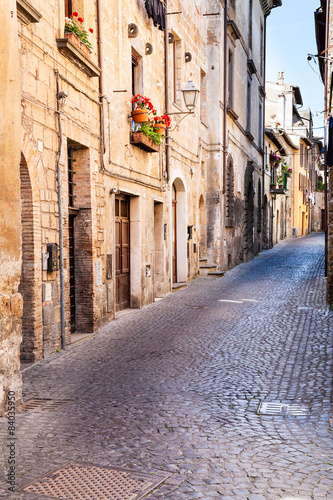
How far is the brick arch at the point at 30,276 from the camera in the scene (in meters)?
6.79

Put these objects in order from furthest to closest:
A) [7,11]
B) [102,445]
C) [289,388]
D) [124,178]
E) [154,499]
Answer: [124,178] → [289,388] → [7,11] → [102,445] → [154,499]

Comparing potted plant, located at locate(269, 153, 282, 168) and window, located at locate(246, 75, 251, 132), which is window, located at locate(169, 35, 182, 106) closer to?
window, located at locate(246, 75, 251, 132)

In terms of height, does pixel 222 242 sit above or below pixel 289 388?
above

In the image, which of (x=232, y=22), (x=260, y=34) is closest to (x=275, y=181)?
(x=260, y=34)

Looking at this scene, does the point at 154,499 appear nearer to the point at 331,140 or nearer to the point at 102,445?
the point at 102,445

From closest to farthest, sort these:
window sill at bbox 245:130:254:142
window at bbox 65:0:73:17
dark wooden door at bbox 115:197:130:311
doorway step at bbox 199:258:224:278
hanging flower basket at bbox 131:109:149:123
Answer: window at bbox 65:0:73:17, hanging flower basket at bbox 131:109:149:123, dark wooden door at bbox 115:197:130:311, doorway step at bbox 199:258:224:278, window sill at bbox 245:130:254:142

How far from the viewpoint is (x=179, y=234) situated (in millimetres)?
15602

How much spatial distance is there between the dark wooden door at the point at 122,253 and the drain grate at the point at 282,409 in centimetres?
596

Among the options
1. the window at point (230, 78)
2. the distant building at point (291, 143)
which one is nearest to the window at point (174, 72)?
the window at point (230, 78)

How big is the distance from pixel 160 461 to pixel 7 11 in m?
3.83

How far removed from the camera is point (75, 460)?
3.95 metres

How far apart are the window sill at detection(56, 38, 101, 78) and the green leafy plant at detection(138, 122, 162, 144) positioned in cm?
216

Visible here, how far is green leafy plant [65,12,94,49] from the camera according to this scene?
26.4ft

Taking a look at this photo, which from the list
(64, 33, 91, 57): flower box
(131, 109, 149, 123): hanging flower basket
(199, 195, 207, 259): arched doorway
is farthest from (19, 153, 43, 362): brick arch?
(199, 195, 207, 259): arched doorway
